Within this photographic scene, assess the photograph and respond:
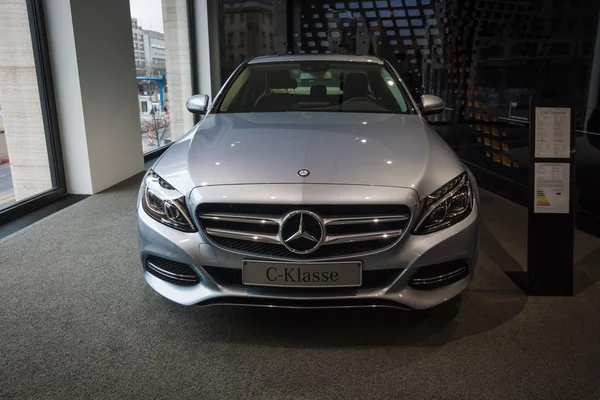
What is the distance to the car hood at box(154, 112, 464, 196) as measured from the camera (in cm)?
179

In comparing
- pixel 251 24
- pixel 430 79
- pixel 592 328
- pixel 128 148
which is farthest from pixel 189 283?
pixel 251 24

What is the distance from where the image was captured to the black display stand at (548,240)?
7.41 ft

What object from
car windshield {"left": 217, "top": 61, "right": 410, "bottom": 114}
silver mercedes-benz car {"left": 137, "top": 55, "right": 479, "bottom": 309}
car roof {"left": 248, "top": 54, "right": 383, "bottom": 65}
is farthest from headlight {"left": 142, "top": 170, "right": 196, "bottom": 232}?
car roof {"left": 248, "top": 54, "right": 383, "bottom": 65}

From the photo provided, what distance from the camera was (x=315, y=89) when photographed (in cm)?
287

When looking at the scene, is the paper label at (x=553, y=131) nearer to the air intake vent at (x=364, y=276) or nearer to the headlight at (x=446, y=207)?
the headlight at (x=446, y=207)

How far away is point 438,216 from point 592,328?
33.5 inches

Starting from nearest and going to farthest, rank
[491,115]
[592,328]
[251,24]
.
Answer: [592,328] < [491,115] < [251,24]

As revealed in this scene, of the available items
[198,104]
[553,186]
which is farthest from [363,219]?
[198,104]

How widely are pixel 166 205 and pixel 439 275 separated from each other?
1.00 metres

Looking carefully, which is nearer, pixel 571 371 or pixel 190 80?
pixel 571 371

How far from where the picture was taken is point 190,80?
25.9 feet

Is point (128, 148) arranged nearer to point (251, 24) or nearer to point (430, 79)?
point (430, 79)

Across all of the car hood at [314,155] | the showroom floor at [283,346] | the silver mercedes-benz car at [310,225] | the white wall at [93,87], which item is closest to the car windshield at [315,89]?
the car hood at [314,155]

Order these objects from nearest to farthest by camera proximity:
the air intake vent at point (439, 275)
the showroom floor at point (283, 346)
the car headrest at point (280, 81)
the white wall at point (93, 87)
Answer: the showroom floor at point (283, 346), the air intake vent at point (439, 275), the car headrest at point (280, 81), the white wall at point (93, 87)
